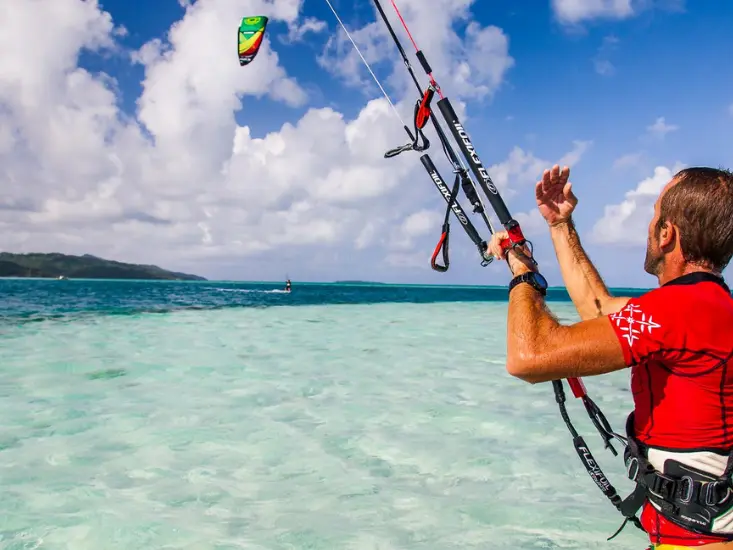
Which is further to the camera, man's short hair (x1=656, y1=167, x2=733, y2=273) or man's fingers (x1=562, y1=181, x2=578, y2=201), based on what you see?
man's fingers (x1=562, y1=181, x2=578, y2=201)

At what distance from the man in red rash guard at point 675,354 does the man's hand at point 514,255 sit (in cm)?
20

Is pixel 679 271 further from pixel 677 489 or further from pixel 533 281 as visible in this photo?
pixel 677 489

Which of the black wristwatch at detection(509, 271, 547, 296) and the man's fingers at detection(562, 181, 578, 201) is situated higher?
the man's fingers at detection(562, 181, 578, 201)

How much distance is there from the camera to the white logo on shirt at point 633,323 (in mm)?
2082

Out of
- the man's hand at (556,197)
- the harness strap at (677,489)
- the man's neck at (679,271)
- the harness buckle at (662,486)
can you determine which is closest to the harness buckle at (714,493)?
the harness strap at (677,489)

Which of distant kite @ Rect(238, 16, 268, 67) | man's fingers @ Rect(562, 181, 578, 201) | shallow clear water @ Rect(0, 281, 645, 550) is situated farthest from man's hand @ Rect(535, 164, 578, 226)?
distant kite @ Rect(238, 16, 268, 67)

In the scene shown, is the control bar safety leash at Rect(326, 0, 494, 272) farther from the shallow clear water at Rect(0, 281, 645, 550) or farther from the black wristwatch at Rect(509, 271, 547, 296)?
the shallow clear water at Rect(0, 281, 645, 550)

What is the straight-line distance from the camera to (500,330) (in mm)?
23328

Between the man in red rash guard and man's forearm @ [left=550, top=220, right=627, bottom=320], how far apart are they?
0.58 m

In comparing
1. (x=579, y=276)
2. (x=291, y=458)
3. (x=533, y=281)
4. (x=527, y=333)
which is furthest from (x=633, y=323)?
(x=291, y=458)

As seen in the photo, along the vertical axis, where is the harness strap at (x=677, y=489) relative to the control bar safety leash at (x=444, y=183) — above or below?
below

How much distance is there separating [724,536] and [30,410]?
8.96 meters

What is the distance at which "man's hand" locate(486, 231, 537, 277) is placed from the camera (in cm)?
265

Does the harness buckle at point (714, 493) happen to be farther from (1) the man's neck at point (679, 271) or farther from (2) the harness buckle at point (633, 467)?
(1) the man's neck at point (679, 271)
